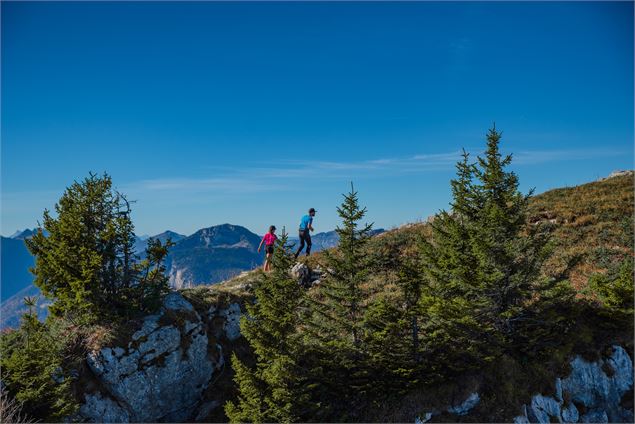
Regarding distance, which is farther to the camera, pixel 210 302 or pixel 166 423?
pixel 210 302

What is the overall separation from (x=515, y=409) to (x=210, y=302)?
582 inches

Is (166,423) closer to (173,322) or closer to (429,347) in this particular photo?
(173,322)

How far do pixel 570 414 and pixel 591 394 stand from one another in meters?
1.37

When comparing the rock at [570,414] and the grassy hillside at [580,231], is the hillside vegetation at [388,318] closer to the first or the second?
the rock at [570,414]

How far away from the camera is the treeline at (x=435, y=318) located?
43.7ft

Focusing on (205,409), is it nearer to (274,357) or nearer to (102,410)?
(102,410)

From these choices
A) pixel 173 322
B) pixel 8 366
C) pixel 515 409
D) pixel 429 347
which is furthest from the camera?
pixel 173 322

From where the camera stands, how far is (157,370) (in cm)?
1496

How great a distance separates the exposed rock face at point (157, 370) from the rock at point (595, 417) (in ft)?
52.1

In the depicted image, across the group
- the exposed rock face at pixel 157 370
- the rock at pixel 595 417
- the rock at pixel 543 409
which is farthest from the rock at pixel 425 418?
the exposed rock face at pixel 157 370

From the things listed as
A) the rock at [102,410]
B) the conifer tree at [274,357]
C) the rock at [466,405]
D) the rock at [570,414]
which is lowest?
the rock at [570,414]

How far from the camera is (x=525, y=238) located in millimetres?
13570

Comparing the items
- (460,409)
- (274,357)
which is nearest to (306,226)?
(274,357)

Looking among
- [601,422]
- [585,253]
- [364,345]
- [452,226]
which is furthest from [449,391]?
[585,253]
